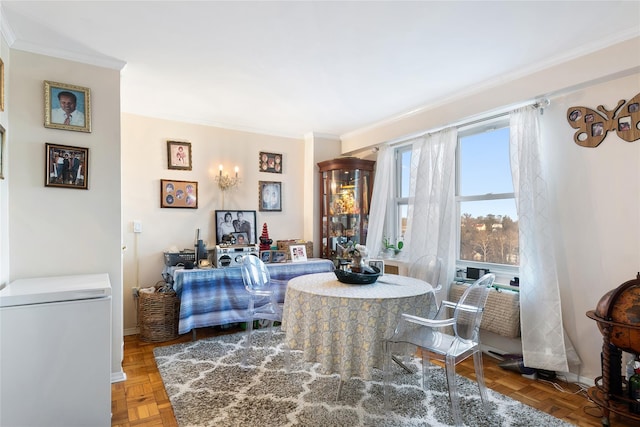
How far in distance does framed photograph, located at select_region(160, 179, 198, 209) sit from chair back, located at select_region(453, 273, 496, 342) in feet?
10.4

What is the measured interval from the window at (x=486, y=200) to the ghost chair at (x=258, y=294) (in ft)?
6.52

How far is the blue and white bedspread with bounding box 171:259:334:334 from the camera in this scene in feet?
11.2

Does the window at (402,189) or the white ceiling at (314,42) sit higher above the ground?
the white ceiling at (314,42)

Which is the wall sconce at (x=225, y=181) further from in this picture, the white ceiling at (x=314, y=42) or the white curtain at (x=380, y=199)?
the white curtain at (x=380, y=199)

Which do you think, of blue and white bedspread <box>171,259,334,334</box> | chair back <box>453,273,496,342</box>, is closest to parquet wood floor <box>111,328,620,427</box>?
blue and white bedspread <box>171,259,334,334</box>

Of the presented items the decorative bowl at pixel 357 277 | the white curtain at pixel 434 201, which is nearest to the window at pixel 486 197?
the white curtain at pixel 434 201

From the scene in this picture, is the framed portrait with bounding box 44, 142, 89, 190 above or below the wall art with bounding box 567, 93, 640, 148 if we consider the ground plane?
below

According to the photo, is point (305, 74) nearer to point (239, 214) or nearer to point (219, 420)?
point (239, 214)

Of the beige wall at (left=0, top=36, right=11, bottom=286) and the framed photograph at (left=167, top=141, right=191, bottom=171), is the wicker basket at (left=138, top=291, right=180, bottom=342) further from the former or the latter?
the framed photograph at (left=167, top=141, right=191, bottom=171)

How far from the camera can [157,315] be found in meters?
3.47

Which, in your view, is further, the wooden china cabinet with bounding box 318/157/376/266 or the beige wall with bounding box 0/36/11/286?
the wooden china cabinet with bounding box 318/157/376/266

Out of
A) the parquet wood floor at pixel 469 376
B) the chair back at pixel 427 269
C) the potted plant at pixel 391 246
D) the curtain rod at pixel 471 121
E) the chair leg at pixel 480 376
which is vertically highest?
the curtain rod at pixel 471 121

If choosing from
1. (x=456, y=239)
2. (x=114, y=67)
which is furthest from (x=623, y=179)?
(x=114, y=67)

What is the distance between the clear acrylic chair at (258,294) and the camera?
2980 mm
